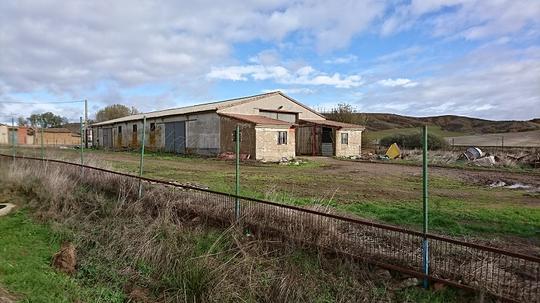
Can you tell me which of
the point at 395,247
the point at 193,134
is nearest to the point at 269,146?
the point at 193,134

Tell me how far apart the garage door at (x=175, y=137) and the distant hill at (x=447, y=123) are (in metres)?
59.1

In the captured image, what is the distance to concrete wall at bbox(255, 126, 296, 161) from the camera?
27.3 meters

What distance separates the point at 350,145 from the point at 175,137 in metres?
15.0

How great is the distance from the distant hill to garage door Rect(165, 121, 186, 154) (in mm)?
59106

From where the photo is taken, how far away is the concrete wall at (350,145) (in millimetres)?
33625

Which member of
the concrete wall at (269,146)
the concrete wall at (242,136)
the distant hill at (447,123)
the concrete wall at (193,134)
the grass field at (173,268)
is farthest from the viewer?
the distant hill at (447,123)

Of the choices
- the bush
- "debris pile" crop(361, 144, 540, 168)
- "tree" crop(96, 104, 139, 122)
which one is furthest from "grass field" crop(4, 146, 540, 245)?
"tree" crop(96, 104, 139, 122)

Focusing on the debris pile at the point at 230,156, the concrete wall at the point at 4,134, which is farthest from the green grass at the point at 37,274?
the concrete wall at the point at 4,134

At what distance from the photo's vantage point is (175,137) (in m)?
34.9

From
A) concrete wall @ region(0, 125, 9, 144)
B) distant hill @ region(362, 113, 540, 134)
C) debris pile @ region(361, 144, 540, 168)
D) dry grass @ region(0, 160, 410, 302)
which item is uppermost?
distant hill @ region(362, 113, 540, 134)

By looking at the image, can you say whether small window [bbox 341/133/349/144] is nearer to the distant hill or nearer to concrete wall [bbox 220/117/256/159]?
concrete wall [bbox 220/117/256/159]

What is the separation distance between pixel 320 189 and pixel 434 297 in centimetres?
854

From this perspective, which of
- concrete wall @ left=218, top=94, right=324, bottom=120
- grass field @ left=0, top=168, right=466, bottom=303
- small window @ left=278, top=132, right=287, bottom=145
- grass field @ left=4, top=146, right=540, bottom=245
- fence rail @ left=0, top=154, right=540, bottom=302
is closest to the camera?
fence rail @ left=0, top=154, right=540, bottom=302

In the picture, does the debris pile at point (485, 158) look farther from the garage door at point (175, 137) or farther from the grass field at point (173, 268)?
the grass field at point (173, 268)
